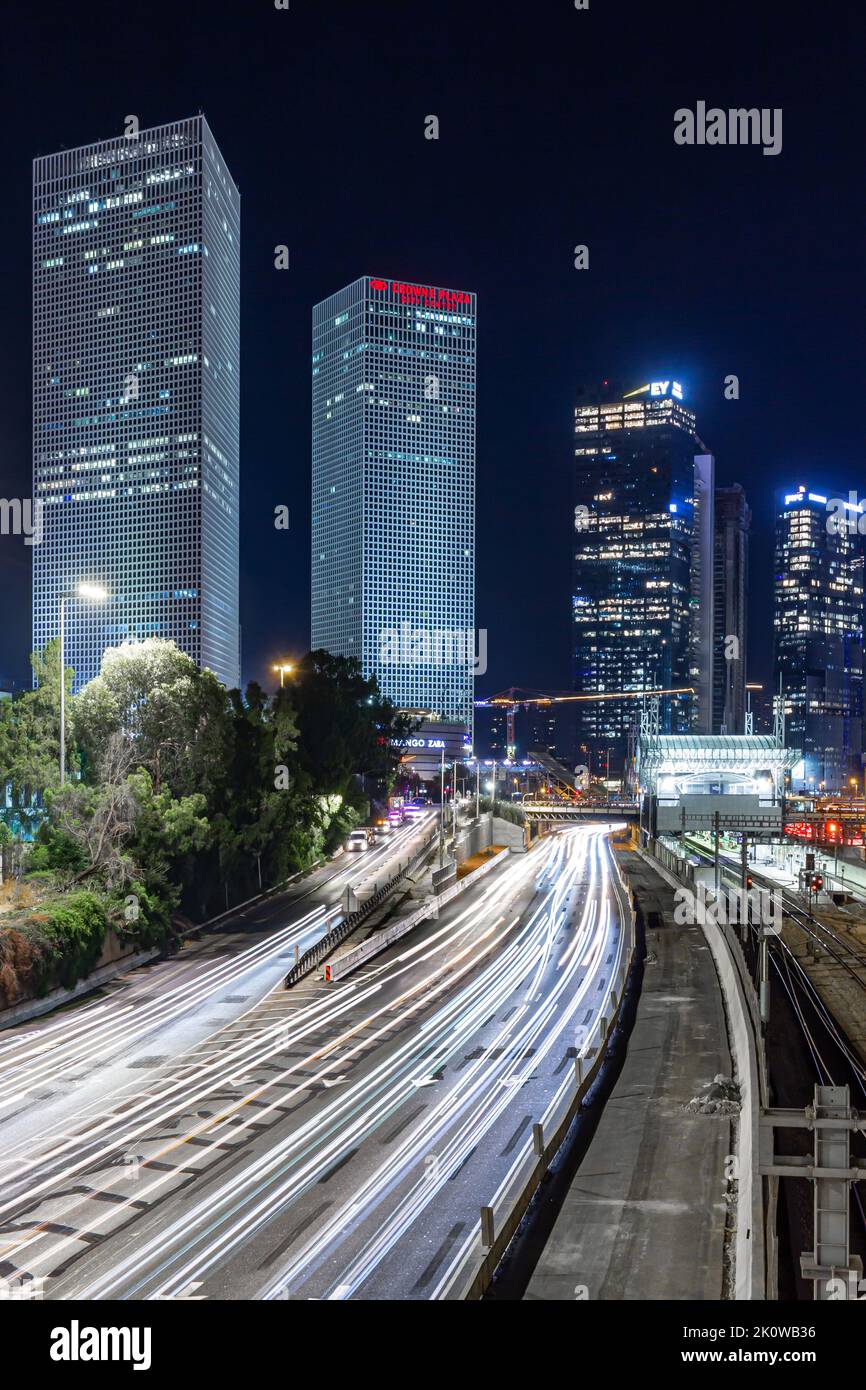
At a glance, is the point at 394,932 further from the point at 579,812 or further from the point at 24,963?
the point at 579,812

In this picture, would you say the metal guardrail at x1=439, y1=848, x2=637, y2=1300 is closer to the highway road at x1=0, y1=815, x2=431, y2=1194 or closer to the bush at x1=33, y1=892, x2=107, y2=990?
the highway road at x1=0, y1=815, x2=431, y2=1194

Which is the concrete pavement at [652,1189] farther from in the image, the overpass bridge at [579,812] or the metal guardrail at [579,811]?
the overpass bridge at [579,812]

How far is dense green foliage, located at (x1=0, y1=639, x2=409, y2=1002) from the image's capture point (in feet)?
143

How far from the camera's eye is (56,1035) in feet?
112

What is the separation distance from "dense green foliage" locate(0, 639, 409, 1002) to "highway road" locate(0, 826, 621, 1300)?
27.8ft

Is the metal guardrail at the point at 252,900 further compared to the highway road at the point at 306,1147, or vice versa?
the metal guardrail at the point at 252,900

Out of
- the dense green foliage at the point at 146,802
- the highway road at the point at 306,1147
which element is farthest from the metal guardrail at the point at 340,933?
the dense green foliage at the point at 146,802

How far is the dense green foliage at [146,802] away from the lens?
4369cm

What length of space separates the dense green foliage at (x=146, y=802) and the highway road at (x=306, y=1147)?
8481 mm

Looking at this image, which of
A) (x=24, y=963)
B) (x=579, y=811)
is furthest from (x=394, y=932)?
(x=579, y=811)

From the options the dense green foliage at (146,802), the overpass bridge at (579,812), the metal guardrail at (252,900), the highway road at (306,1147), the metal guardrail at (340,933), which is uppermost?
the dense green foliage at (146,802)

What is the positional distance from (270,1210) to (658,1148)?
8660 mm

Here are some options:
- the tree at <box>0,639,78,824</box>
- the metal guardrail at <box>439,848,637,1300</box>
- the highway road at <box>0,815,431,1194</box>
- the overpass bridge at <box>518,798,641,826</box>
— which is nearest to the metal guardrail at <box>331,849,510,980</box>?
the highway road at <box>0,815,431,1194</box>

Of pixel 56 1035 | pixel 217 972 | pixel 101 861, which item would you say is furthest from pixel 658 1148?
pixel 101 861
